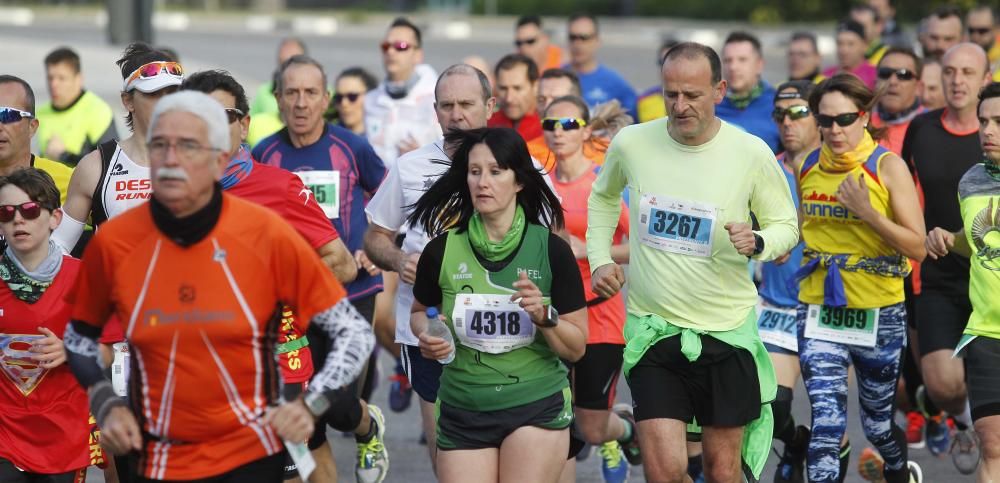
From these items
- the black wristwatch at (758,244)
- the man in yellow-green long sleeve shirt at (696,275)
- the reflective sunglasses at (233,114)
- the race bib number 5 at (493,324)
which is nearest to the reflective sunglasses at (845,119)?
the man in yellow-green long sleeve shirt at (696,275)

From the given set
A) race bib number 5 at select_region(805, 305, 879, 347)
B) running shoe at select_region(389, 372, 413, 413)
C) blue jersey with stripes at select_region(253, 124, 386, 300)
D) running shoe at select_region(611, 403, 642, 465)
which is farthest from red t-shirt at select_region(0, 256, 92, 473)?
running shoe at select_region(389, 372, 413, 413)

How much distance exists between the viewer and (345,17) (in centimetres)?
5412

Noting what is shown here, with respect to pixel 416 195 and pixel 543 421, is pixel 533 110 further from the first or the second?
pixel 543 421

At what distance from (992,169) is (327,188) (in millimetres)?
3383

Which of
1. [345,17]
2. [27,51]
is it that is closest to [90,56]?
[27,51]

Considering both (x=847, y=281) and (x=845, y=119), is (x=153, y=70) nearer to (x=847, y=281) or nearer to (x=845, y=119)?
(x=845, y=119)

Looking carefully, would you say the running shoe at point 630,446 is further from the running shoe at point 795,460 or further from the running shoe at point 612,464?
the running shoe at point 795,460

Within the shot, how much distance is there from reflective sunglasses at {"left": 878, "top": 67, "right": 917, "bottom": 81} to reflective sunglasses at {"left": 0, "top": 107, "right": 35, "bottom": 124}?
5.62m

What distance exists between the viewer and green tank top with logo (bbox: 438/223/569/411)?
6031mm

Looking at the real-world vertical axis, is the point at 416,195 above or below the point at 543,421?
above

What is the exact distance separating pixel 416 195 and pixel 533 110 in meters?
3.28

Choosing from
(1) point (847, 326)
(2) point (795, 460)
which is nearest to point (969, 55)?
(1) point (847, 326)

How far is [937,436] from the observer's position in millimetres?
9516

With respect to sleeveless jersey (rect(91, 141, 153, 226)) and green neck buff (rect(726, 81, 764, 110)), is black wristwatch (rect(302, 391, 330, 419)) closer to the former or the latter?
sleeveless jersey (rect(91, 141, 153, 226))
